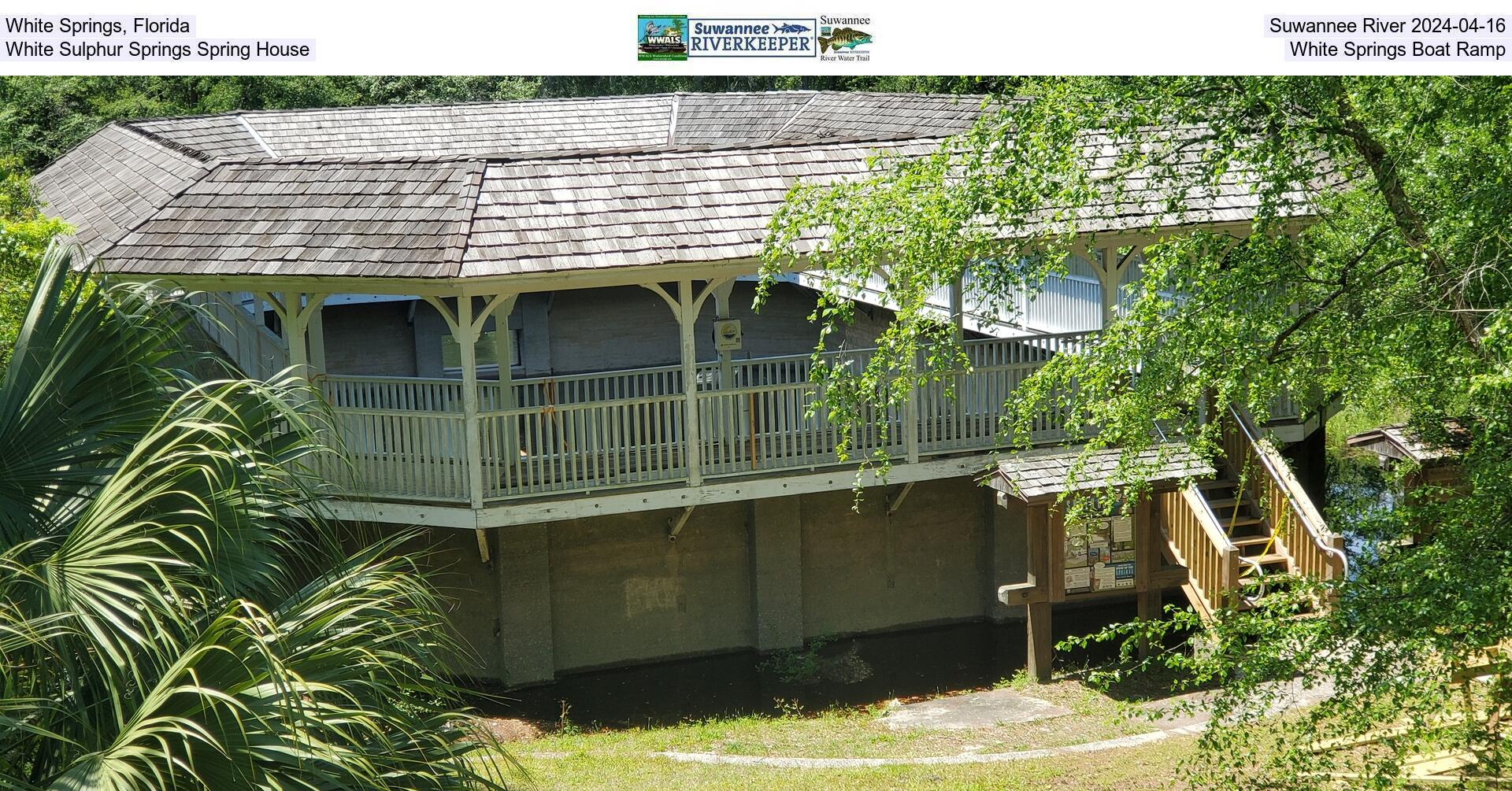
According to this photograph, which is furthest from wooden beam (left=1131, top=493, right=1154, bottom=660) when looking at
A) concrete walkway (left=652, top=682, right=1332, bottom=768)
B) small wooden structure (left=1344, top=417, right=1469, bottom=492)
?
small wooden structure (left=1344, top=417, right=1469, bottom=492)

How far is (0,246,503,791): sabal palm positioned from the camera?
529 centimetres

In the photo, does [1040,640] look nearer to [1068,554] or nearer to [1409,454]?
[1068,554]

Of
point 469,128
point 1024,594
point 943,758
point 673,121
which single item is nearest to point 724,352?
point 1024,594

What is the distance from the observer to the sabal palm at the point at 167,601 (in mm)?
5285

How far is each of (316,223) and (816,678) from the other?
7.58 metres

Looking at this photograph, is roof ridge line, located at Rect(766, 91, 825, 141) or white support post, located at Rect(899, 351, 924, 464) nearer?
white support post, located at Rect(899, 351, 924, 464)

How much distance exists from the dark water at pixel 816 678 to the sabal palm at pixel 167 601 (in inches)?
368

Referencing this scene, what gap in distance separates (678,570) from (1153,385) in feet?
29.4

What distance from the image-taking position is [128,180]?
74.1ft

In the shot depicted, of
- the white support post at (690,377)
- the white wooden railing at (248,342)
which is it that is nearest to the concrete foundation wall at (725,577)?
the white support post at (690,377)

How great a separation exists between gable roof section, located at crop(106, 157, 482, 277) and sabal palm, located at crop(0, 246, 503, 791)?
24.6ft

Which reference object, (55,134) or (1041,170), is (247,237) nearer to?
(1041,170)

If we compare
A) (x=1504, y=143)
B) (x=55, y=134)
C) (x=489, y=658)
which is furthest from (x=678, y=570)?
(x=55, y=134)
